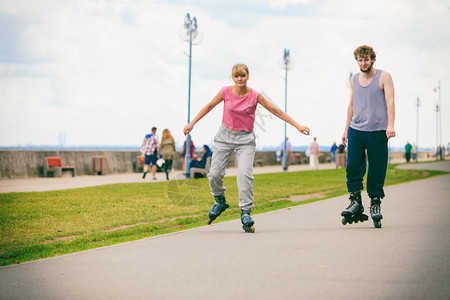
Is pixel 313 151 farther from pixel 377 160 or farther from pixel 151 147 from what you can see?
pixel 377 160

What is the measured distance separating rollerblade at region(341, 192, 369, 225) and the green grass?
210 centimetres

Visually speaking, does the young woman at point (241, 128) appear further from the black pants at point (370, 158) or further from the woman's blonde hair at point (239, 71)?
the black pants at point (370, 158)

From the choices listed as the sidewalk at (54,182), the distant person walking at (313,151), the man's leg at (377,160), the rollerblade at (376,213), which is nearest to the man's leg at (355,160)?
the man's leg at (377,160)

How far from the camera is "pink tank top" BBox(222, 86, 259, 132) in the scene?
293 inches

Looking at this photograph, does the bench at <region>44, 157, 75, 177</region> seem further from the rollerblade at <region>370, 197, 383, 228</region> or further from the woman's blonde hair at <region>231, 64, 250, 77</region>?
the rollerblade at <region>370, 197, 383, 228</region>

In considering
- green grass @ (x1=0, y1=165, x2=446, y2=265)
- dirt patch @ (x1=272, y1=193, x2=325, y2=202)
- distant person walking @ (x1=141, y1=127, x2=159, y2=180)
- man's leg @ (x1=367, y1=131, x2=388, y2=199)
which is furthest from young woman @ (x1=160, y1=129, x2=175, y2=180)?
man's leg @ (x1=367, y1=131, x2=388, y2=199)

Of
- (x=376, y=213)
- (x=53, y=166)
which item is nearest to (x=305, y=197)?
(x=376, y=213)

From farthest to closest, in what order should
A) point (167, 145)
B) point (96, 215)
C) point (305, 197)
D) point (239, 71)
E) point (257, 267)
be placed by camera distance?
1. point (167, 145)
2. point (305, 197)
3. point (96, 215)
4. point (239, 71)
5. point (257, 267)

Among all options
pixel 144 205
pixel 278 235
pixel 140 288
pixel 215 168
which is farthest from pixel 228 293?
pixel 144 205

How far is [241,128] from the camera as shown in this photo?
7520mm

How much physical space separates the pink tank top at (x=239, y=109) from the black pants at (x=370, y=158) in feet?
4.47

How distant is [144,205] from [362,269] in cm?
742

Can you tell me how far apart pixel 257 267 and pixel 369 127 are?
3.13 meters

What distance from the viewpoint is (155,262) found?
18.2 feet
